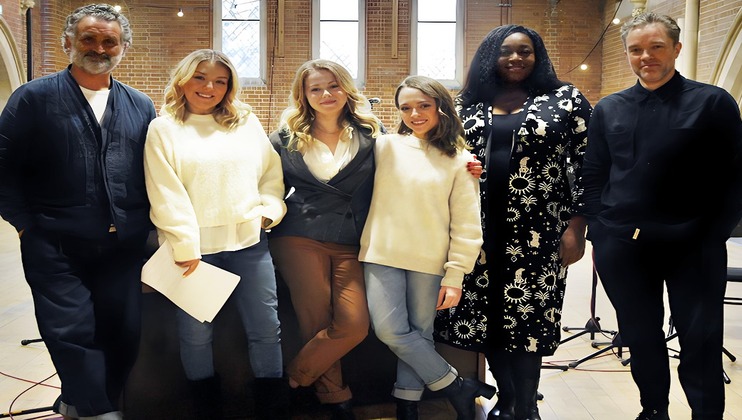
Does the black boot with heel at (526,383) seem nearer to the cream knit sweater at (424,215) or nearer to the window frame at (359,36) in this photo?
the cream knit sweater at (424,215)

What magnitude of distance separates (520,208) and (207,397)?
133 cm

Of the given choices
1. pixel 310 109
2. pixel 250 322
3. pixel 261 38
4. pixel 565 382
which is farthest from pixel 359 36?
pixel 250 322

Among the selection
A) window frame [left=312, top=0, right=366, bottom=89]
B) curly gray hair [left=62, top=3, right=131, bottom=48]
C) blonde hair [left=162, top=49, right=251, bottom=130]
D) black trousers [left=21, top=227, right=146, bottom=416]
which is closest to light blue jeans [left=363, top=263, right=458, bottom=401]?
blonde hair [left=162, top=49, right=251, bottom=130]

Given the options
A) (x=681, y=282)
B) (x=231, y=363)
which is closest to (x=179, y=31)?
(x=231, y=363)

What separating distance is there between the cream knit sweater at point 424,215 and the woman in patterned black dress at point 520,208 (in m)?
0.09

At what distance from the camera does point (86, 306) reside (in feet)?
7.89

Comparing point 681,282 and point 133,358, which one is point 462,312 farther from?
point 133,358

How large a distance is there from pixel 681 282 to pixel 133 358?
6.29 ft

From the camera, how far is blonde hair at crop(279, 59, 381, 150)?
2.65m

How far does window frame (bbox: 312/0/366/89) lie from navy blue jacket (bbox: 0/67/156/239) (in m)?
9.31

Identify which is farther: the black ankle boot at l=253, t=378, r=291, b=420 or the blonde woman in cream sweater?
the black ankle boot at l=253, t=378, r=291, b=420

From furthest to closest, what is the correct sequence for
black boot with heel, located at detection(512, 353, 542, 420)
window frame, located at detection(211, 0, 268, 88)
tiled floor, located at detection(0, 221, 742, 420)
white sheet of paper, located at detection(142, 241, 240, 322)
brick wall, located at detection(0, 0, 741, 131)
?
Answer: window frame, located at detection(211, 0, 268, 88) → brick wall, located at detection(0, 0, 741, 131) → tiled floor, located at detection(0, 221, 742, 420) → black boot with heel, located at detection(512, 353, 542, 420) → white sheet of paper, located at detection(142, 241, 240, 322)

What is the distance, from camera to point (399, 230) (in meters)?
2.61

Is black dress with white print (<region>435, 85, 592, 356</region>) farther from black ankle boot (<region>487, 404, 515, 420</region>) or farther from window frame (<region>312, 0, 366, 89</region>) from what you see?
window frame (<region>312, 0, 366, 89</region>)
